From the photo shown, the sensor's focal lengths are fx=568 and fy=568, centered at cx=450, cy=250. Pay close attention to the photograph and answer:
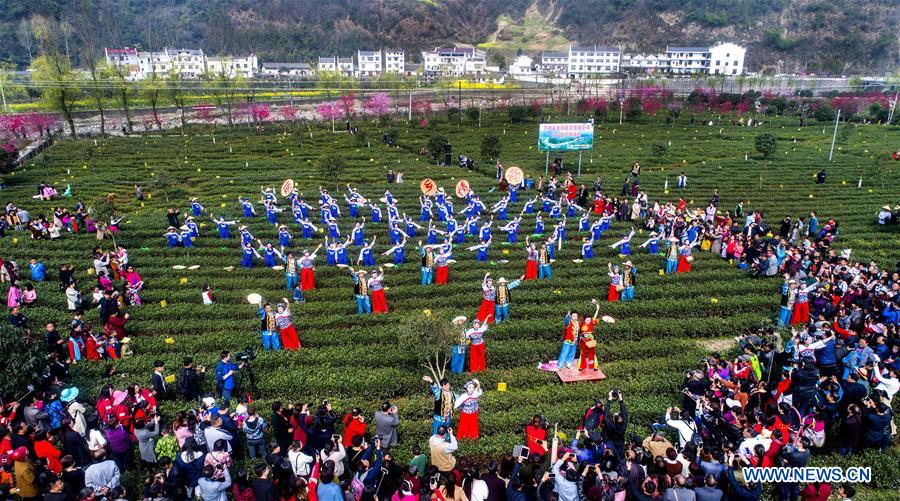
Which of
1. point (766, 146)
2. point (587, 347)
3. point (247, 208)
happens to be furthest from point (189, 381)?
point (766, 146)

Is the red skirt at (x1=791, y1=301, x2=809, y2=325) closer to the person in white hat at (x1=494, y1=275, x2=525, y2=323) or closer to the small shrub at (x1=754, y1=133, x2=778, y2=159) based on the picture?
the person in white hat at (x1=494, y1=275, x2=525, y2=323)

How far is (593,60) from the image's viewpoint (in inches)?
5153

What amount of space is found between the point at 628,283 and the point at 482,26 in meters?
171

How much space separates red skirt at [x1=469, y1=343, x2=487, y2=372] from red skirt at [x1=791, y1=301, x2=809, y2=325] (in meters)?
9.51

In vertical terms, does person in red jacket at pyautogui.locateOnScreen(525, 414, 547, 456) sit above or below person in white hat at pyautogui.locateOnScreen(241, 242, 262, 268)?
above

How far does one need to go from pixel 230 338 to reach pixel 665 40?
15322 centimetres

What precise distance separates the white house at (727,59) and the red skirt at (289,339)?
12648cm

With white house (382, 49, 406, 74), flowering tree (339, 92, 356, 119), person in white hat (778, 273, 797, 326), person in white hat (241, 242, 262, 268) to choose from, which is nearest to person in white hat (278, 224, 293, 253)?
person in white hat (241, 242, 262, 268)

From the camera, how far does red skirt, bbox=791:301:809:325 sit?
1648cm

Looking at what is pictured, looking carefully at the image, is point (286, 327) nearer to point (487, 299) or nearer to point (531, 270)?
point (487, 299)

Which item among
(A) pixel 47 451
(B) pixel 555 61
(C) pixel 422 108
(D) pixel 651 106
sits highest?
(B) pixel 555 61

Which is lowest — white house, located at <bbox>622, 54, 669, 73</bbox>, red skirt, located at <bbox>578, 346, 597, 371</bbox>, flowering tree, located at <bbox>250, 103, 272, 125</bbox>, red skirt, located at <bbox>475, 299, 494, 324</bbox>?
red skirt, located at <bbox>578, 346, 597, 371</bbox>

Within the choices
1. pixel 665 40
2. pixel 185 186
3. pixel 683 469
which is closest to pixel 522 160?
pixel 185 186

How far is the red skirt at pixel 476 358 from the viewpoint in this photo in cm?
1397
